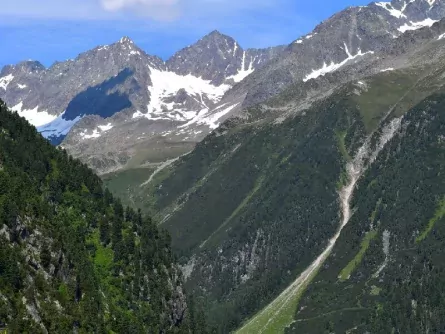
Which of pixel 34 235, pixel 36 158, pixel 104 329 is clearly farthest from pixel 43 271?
pixel 36 158

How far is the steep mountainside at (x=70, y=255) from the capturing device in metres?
93.0

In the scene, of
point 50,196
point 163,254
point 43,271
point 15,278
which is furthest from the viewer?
point 163,254

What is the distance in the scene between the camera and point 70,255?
111062 mm

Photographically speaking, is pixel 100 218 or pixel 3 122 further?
pixel 3 122

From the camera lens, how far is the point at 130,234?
14388 centimetres

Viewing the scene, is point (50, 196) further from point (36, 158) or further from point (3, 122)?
point (3, 122)

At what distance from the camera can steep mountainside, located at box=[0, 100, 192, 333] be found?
9300 cm

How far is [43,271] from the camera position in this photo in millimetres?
100688

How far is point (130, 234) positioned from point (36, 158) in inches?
1129

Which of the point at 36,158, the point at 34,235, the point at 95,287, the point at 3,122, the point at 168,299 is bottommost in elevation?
the point at 168,299

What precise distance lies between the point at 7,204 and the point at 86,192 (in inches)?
1958

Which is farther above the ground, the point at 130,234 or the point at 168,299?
the point at 130,234

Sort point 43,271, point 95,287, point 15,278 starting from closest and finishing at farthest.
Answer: point 15,278 → point 43,271 → point 95,287

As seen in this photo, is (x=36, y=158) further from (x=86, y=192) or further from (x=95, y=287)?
(x=95, y=287)
